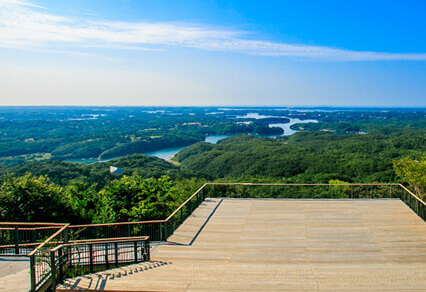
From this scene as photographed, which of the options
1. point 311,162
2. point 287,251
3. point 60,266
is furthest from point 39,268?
point 311,162

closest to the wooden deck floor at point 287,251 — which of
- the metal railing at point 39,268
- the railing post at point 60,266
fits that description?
the railing post at point 60,266

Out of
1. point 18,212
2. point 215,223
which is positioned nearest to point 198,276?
point 215,223

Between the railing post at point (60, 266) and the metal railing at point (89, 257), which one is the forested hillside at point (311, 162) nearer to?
the metal railing at point (89, 257)

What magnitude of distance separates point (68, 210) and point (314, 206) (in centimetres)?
1243

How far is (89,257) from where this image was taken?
7.95 meters

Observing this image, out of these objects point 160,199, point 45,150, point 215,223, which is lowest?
point 45,150

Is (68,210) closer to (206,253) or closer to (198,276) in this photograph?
(206,253)

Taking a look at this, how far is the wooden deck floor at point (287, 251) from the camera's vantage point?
6570mm

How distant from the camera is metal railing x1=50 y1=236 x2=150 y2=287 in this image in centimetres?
680

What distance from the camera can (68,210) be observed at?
691 inches

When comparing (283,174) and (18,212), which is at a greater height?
(18,212)

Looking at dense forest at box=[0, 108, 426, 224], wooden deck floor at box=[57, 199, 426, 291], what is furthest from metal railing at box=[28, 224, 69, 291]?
dense forest at box=[0, 108, 426, 224]

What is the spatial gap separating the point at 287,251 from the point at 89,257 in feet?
16.6

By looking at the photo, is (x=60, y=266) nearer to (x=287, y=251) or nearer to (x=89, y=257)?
(x=89, y=257)
